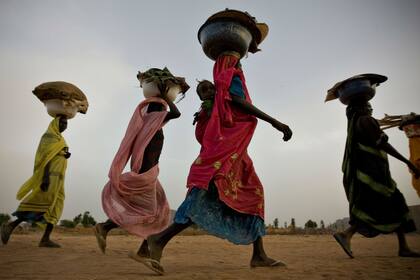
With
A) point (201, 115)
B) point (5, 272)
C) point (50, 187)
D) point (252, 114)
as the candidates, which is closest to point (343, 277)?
point (252, 114)

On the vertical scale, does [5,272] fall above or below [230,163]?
below

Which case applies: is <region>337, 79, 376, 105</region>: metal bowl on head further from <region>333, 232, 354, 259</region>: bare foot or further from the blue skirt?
the blue skirt

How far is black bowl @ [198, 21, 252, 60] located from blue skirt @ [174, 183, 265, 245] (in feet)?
5.00

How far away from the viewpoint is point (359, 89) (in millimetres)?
4980

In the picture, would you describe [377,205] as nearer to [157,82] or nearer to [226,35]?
[226,35]

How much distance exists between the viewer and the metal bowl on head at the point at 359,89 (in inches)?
196

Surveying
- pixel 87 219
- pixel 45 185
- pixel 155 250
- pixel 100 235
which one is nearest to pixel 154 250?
pixel 155 250

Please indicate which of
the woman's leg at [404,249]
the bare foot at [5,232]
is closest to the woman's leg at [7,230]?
the bare foot at [5,232]

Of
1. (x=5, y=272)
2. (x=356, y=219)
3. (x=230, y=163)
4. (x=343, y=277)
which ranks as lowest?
(x=5, y=272)

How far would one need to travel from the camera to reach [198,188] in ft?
10.2

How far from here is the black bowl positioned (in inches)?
140

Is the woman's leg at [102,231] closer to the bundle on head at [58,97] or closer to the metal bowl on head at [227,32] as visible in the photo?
the metal bowl on head at [227,32]

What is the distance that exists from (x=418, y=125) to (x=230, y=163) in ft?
20.4

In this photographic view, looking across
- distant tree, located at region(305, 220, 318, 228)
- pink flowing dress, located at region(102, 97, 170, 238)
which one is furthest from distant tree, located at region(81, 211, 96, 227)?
pink flowing dress, located at region(102, 97, 170, 238)
